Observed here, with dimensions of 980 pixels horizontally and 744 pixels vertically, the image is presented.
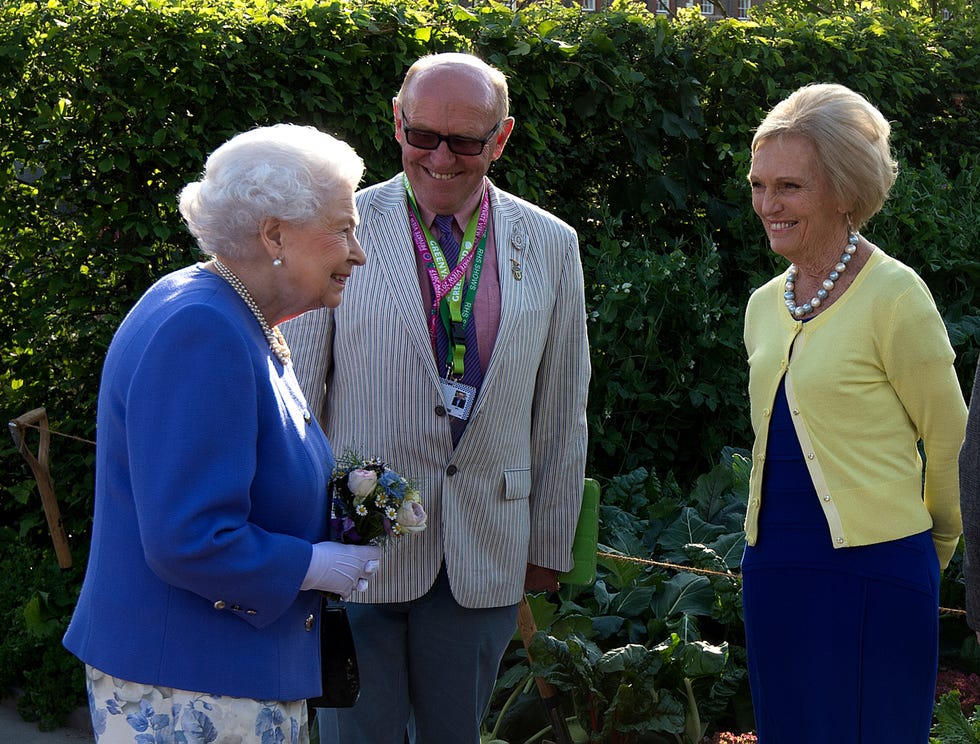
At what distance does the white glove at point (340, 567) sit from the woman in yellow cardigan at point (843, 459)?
1051 mm

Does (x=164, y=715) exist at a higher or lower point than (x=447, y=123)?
lower

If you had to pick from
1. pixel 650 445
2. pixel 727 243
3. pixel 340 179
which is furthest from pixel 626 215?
pixel 340 179

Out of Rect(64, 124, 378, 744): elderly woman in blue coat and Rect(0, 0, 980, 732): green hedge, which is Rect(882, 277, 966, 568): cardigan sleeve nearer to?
Rect(64, 124, 378, 744): elderly woman in blue coat

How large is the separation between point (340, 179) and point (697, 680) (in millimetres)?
2412

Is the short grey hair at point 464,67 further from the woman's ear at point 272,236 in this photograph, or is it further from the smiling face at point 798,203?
the woman's ear at point 272,236

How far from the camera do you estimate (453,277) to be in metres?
2.96

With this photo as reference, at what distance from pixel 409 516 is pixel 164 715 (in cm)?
63

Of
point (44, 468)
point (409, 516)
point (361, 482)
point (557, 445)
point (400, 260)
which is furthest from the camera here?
point (44, 468)

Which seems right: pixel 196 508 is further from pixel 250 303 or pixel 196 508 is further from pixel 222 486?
pixel 250 303

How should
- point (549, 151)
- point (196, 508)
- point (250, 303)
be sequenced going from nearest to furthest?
point (196, 508) < point (250, 303) < point (549, 151)

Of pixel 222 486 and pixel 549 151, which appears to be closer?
pixel 222 486

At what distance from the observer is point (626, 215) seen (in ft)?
21.7

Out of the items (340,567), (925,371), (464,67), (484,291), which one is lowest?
(340,567)

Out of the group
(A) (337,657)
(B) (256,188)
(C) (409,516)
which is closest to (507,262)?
(C) (409,516)
